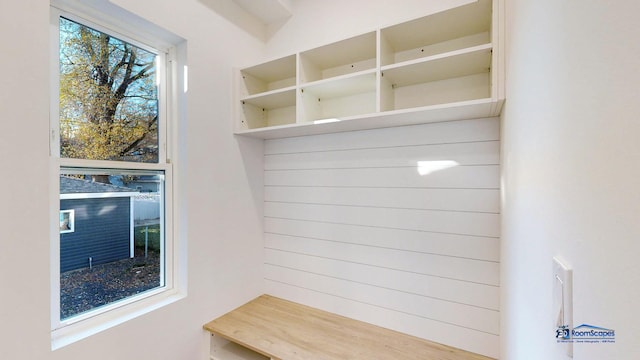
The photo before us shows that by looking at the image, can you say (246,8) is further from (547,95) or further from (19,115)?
(547,95)

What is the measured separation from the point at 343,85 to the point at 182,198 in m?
1.21

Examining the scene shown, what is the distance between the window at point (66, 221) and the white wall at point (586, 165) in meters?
1.77

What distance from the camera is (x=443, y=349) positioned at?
155 centimetres

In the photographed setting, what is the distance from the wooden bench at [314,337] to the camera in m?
1.50

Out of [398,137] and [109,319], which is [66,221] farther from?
[398,137]

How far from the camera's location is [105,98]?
1.43 m

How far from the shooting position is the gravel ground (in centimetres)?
129

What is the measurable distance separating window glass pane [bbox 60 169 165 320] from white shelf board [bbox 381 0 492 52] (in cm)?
160

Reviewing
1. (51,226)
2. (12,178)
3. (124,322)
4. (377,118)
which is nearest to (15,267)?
(51,226)

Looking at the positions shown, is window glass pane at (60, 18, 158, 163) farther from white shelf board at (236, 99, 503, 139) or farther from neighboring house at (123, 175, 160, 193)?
white shelf board at (236, 99, 503, 139)

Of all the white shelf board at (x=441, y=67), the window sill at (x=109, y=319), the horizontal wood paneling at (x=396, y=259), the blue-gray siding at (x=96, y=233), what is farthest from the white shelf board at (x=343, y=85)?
the window sill at (x=109, y=319)

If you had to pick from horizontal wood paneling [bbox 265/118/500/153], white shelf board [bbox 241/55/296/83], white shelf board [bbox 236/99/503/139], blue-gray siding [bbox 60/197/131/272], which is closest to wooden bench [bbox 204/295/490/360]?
blue-gray siding [bbox 60/197/131/272]

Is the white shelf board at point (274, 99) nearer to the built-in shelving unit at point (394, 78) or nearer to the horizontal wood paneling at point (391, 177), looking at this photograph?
the built-in shelving unit at point (394, 78)

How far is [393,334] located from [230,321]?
1048 mm
